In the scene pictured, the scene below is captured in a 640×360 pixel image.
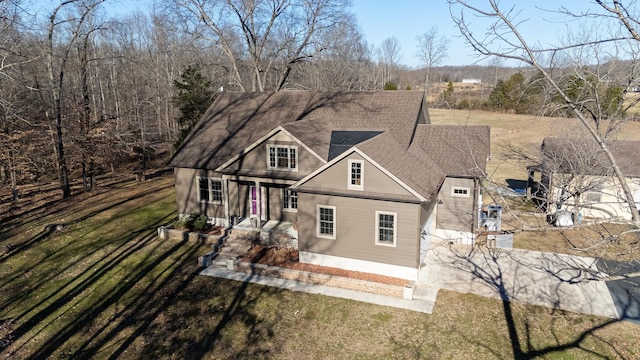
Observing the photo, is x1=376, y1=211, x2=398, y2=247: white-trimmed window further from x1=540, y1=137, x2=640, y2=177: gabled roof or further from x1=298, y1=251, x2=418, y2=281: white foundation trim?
x1=540, y1=137, x2=640, y2=177: gabled roof

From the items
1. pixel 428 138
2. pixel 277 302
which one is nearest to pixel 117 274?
pixel 277 302

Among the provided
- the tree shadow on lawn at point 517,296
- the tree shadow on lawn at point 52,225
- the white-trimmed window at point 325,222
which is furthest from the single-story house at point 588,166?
the tree shadow on lawn at point 52,225

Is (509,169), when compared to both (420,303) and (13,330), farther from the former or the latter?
(13,330)

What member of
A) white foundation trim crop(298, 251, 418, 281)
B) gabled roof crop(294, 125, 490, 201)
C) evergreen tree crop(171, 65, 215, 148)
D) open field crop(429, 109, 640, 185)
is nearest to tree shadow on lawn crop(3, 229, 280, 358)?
white foundation trim crop(298, 251, 418, 281)

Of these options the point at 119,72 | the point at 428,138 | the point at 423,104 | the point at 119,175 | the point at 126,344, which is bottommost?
the point at 126,344

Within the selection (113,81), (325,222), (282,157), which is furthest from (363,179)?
(113,81)

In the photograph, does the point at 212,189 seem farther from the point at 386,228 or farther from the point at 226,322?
the point at 386,228
